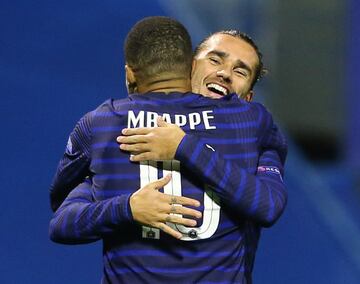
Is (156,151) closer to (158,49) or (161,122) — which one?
(161,122)

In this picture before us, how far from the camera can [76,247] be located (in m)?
3.58

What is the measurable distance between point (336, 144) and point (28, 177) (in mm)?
1102

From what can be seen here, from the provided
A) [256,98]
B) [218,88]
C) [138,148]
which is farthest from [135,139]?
[256,98]

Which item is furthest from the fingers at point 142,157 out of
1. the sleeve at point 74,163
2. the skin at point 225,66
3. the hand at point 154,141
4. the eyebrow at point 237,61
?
the eyebrow at point 237,61

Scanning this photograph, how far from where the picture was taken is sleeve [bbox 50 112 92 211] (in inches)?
77.0

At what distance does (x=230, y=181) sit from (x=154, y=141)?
159 millimetres

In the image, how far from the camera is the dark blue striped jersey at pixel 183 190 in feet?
6.14

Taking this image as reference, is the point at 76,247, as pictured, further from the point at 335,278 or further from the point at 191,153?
the point at 191,153

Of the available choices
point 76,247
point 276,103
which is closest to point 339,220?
point 276,103

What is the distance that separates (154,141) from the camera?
1.88 metres

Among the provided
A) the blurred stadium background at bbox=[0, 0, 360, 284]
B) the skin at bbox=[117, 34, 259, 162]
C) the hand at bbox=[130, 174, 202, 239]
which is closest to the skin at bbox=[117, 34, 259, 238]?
the hand at bbox=[130, 174, 202, 239]

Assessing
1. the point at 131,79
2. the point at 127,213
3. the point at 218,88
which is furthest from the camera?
the point at 218,88

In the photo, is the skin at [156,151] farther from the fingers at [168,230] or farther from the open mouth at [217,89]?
the open mouth at [217,89]

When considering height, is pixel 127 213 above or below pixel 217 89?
below
